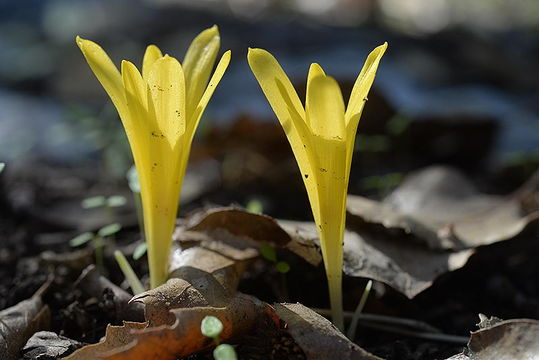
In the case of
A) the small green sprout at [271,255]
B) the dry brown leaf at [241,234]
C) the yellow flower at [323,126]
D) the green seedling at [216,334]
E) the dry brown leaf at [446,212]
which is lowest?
the dry brown leaf at [446,212]

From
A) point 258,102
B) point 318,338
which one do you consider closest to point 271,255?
point 318,338

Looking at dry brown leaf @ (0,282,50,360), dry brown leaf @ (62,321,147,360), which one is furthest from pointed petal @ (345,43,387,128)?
dry brown leaf @ (0,282,50,360)

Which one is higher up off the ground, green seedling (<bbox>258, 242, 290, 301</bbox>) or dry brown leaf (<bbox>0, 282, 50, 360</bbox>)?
green seedling (<bbox>258, 242, 290, 301</bbox>)

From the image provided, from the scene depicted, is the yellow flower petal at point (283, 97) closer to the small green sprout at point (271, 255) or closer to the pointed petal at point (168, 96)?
the pointed petal at point (168, 96)

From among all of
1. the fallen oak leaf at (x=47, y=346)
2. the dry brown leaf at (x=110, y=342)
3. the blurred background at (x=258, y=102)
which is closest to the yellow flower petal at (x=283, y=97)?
the dry brown leaf at (x=110, y=342)

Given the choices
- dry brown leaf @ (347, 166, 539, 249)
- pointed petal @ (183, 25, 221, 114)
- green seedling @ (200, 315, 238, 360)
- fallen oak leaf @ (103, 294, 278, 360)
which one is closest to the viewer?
green seedling @ (200, 315, 238, 360)

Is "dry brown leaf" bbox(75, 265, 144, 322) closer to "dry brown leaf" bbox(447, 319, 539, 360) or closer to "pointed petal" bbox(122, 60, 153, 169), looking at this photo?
"pointed petal" bbox(122, 60, 153, 169)
